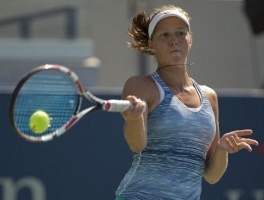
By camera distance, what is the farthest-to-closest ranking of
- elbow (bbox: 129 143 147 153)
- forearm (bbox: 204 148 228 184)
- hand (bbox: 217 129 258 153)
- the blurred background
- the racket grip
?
the blurred background → forearm (bbox: 204 148 228 184) → hand (bbox: 217 129 258 153) → elbow (bbox: 129 143 147 153) → the racket grip

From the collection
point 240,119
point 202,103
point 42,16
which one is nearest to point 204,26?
point 42,16

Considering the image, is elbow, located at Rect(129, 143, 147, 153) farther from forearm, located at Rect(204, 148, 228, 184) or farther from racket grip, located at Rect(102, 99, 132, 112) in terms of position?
forearm, located at Rect(204, 148, 228, 184)

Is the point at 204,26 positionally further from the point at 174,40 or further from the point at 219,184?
the point at 174,40

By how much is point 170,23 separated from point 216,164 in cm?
57

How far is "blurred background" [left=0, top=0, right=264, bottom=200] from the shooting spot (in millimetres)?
5352

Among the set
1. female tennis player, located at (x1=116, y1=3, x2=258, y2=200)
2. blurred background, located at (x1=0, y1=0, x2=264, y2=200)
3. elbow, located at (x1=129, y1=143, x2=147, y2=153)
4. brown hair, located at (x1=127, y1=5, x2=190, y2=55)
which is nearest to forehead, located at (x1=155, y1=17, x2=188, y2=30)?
female tennis player, located at (x1=116, y1=3, x2=258, y2=200)

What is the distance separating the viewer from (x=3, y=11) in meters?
7.86

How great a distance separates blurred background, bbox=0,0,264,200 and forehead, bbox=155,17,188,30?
1931 millimetres

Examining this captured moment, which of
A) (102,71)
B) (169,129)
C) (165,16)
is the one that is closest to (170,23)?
(165,16)

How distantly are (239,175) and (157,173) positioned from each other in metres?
2.40

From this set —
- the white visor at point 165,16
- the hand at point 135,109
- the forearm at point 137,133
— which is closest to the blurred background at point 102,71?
the white visor at point 165,16

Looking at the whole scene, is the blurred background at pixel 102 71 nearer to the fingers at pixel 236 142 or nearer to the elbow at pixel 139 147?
the fingers at pixel 236 142

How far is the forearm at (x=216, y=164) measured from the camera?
3467mm

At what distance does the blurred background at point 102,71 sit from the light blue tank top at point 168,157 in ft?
6.69
